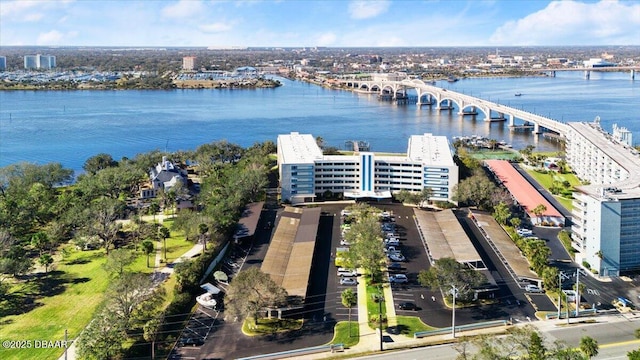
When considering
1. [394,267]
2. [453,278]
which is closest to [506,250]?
[394,267]

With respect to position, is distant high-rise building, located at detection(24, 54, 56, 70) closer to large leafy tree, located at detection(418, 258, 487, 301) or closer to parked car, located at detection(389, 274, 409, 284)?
parked car, located at detection(389, 274, 409, 284)

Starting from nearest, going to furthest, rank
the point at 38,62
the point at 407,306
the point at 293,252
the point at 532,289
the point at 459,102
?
the point at 407,306 → the point at 532,289 → the point at 293,252 → the point at 459,102 → the point at 38,62

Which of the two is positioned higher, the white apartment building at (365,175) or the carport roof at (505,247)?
the white apartment building at (365,175)

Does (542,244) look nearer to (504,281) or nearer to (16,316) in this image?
(504,281)

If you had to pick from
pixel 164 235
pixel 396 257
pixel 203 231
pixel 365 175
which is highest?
pixel 365 175

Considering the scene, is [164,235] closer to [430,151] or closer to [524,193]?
[430,151]

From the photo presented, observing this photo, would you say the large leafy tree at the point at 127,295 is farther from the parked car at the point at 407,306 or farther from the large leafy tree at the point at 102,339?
the parked car at the point at 407,306

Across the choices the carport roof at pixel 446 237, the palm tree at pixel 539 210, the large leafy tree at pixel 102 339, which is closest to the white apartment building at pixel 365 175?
the carport roof at pixel 446 237
